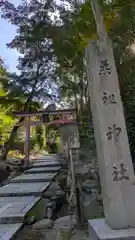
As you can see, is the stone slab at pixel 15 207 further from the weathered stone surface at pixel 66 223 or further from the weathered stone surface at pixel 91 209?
the weathered stone surface at pixel 91 209

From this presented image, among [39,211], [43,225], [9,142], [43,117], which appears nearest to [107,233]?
[43,225]

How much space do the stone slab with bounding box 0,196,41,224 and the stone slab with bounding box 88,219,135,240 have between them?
2299 mm

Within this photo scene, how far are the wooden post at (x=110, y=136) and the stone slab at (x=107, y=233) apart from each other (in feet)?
0.23

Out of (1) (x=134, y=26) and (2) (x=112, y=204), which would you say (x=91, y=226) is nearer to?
(2) (x=112, y=204)

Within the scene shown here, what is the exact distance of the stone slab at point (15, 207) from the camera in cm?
477

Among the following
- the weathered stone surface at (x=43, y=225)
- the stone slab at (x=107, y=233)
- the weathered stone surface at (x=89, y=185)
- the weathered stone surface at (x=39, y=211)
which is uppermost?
the weathered stone surface at (x=89, y=185)

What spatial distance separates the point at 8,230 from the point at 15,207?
129 cm

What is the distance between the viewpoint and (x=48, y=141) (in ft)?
87.8

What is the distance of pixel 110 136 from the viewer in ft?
9.32

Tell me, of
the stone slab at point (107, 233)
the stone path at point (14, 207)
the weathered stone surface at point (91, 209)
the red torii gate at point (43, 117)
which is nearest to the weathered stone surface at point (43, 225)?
the stone path at point (14, 207)

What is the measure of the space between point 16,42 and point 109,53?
10.8 metres

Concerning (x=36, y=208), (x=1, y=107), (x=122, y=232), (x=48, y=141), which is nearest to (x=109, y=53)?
(x=122, y=232)

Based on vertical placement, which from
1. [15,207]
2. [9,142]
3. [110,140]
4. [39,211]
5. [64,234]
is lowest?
[64,234]

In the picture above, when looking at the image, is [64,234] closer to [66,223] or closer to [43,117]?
[66,223]
